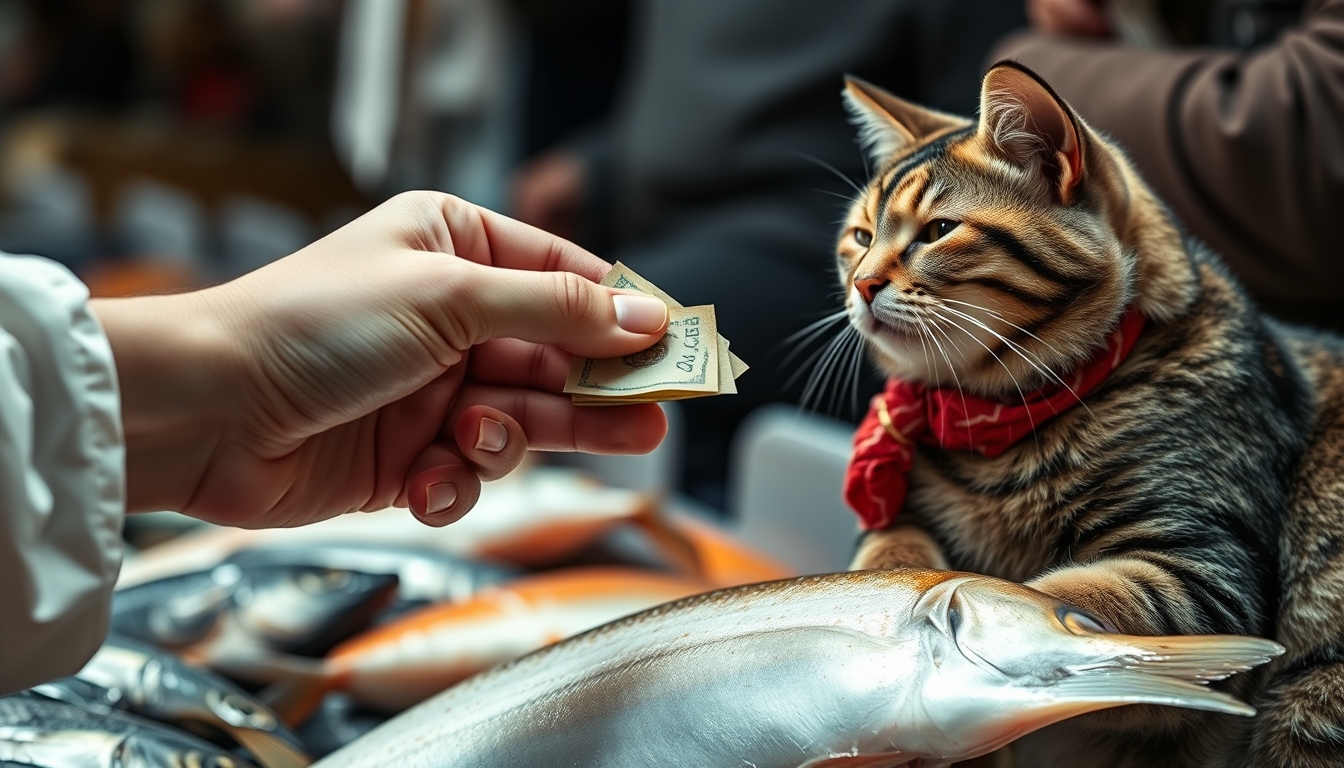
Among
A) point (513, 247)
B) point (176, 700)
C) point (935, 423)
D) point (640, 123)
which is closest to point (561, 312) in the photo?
point (513, 247)

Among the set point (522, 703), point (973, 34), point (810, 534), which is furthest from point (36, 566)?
point (973, 34)

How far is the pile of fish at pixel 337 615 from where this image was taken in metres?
0.83

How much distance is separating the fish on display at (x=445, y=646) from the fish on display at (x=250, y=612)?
45mm

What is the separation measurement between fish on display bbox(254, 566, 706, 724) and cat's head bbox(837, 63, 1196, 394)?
44 centimetres

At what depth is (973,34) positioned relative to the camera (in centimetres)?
123

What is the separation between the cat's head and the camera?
0.60 metres

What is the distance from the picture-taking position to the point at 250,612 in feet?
3.74

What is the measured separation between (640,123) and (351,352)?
1.46 m

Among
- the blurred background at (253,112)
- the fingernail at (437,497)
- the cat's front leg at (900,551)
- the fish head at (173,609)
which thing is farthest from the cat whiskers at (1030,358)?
the blurred background at (253,112)

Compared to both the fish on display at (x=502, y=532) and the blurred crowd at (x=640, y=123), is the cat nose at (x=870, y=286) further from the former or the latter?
the fish on display at (x=502, y=532)

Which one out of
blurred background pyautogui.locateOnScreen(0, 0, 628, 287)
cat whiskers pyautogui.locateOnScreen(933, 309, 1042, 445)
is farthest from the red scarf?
blurred background pyautogui.locateOnScreen(0, 0, 628, 287)

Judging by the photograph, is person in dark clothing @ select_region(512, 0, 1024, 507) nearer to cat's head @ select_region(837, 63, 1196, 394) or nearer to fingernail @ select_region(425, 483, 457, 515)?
cat's head @ select_region(837, 63, 1196, 394)

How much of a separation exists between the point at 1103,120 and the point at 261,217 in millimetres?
3040

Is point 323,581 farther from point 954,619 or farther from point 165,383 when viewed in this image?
point 954,619
